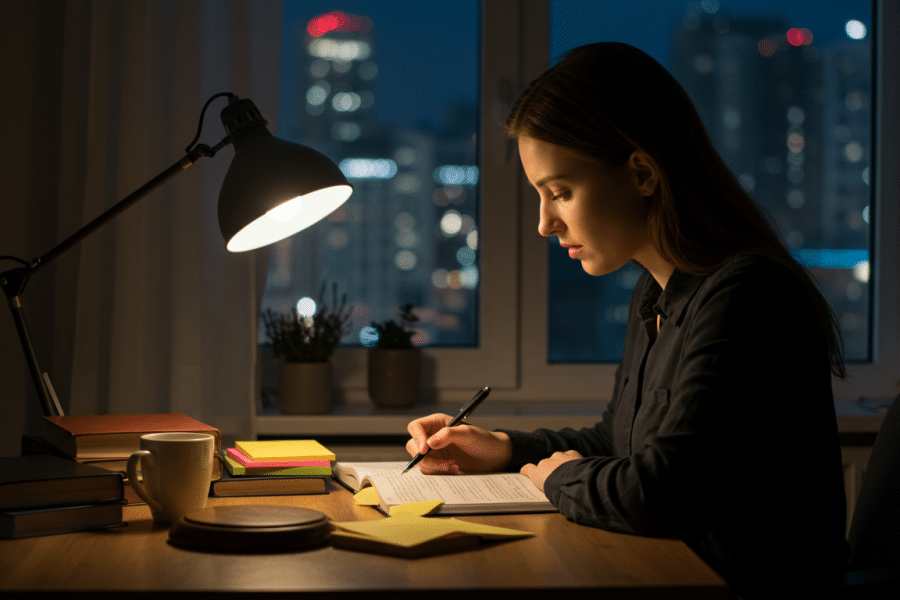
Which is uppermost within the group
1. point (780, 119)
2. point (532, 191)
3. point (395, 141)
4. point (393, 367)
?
point (780, 119)

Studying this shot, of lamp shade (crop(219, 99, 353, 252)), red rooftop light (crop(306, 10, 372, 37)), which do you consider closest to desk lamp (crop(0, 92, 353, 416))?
lamp shade (crop(219, 99, 353, 252))

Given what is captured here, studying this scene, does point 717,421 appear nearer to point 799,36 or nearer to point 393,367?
point 393,367

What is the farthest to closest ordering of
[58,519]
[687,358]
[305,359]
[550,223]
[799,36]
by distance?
[799,36] → [305,359] → [550,223] → [687,358] → [58,519]

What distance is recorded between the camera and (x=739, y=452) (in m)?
0.93

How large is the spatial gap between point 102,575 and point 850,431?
5.88ft

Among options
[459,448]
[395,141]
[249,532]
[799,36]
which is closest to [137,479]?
[249,532]

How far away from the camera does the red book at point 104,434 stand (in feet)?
3.42

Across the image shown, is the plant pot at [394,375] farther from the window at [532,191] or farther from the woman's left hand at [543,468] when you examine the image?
the woman's left hand at [543,468]

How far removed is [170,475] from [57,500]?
0.12m

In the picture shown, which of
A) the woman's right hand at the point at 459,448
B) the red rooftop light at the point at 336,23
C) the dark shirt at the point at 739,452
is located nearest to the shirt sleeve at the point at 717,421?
the dark shirt at the point at 739,452

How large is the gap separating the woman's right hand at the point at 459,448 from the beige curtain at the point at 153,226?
751 mm

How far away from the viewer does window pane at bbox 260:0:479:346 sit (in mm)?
2232

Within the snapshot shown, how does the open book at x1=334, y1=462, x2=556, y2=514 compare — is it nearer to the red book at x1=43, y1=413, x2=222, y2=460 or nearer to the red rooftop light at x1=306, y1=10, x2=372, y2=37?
the red book at x1=43, y1=413, x2=222, y2=460

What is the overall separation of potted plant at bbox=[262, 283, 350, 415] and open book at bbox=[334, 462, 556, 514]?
2.42 feet
